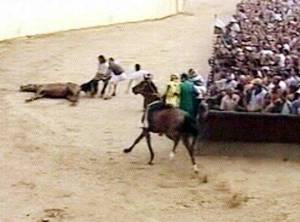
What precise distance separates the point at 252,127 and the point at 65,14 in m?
12.2

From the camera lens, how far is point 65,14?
25172 mm

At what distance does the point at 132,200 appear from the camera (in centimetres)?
1216

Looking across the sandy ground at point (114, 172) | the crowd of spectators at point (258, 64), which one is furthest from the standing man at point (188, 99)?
the sandy ground at point (114, 172)

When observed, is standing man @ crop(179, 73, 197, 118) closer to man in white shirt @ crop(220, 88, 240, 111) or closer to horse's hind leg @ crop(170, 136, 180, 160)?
man in white shirt @ crop(220, 88, 240, 111)

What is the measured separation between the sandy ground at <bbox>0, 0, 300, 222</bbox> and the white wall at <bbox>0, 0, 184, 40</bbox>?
15.8 ft

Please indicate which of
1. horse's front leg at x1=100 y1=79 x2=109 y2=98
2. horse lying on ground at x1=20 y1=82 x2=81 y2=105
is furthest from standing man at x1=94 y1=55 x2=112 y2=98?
horse lying on ground at x1=20 y1=82 x2=81 y2=105

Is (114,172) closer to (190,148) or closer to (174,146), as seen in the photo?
(174,146)

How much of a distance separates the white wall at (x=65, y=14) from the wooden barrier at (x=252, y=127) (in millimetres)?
10746

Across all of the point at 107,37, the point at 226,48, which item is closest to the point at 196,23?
the point at 107,37

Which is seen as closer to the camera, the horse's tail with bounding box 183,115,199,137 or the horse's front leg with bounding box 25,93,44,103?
the horse's tail with bounding box 183,115,199,137

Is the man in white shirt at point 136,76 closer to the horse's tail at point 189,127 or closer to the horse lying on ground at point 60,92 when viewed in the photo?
the horse lying on ground at point 60,92

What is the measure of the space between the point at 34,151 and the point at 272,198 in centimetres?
391

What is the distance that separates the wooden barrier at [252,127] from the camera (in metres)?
13.9

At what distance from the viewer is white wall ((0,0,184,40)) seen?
23.8 metres
